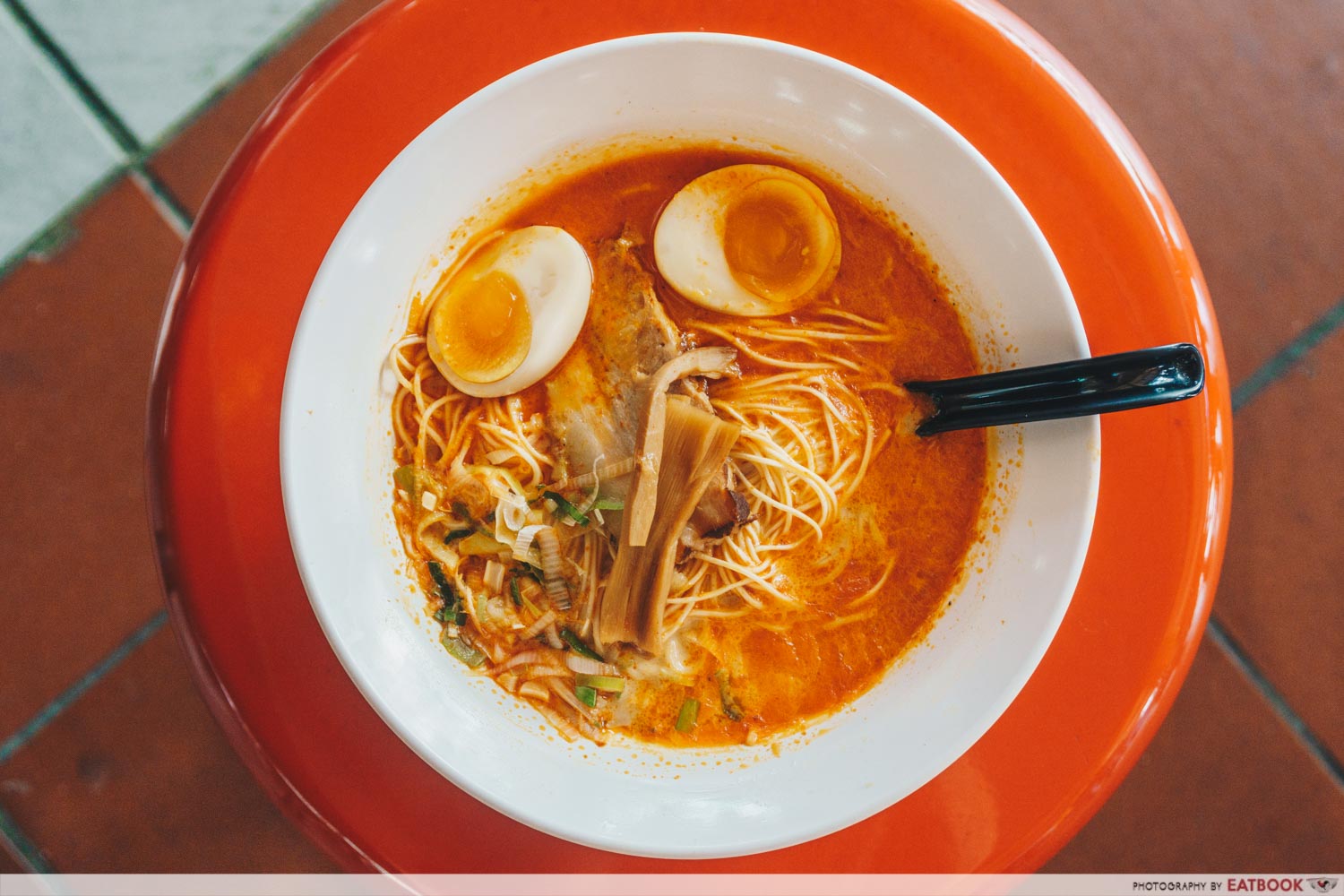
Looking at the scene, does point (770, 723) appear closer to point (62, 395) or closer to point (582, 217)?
point (582, 217)

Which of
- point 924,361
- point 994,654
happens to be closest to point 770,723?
point 994,654

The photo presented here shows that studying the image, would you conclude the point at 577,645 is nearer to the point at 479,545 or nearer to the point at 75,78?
the point at 479,545

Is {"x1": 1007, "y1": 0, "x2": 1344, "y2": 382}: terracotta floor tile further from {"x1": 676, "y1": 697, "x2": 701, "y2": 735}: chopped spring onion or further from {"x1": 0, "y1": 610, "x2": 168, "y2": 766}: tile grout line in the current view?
{"x1": 0, "y1": 610, "x2": 168, "y2": 766}: tile grout line

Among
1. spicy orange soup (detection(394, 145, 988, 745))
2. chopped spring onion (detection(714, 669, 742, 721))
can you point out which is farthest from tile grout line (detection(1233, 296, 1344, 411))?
chopped spring onion (detection(714, 669, 742, 721))

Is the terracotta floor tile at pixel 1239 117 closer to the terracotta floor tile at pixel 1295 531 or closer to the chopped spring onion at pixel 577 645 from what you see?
the terracotta floor tile at pixel 1295 531

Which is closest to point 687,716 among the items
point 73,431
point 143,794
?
point 143,794
